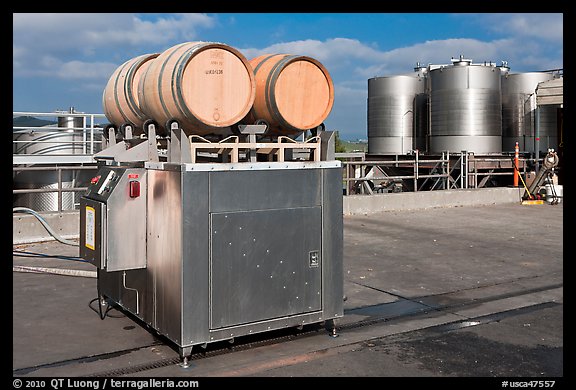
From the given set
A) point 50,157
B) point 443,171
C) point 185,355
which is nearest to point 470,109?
point 443,171

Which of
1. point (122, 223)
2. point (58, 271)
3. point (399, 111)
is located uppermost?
point (399, 111)

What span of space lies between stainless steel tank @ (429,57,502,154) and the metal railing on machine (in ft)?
39.8

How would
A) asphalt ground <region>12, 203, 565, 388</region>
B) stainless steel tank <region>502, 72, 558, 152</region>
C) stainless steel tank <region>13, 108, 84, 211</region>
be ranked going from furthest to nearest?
stainless steel tank <region>502, 72, 558, 152</region> → stainless steel tank <region>13, 108, 84, 211</region> → asphalt ground <region>12, 203, 565, 388</region>

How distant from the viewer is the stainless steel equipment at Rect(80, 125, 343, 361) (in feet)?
16.1

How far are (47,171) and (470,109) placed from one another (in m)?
14.3

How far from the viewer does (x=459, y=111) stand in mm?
21609

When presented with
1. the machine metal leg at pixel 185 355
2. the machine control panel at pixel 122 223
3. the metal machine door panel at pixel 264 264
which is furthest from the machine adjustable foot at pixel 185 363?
the machine control panel at pixel 122 223

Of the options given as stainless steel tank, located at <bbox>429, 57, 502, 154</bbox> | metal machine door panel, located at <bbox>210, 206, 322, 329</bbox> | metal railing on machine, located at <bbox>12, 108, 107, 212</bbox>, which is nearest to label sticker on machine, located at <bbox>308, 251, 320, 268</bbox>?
metal machine door panel, located at <bbox>210, 206, 322, 329</bbox>

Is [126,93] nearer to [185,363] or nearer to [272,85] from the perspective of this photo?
[272,85]

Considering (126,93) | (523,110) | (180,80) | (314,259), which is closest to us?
(180,80)

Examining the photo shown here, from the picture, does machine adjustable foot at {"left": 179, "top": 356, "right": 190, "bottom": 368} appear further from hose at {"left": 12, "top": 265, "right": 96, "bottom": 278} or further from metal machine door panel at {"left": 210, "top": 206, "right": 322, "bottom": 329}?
hose at {"left": 12, "top": 265, "right": 96, "bottom": 278}

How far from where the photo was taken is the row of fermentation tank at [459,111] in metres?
21.6

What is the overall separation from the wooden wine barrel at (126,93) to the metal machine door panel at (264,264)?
1.78 metres

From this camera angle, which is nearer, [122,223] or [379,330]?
[122,223]
